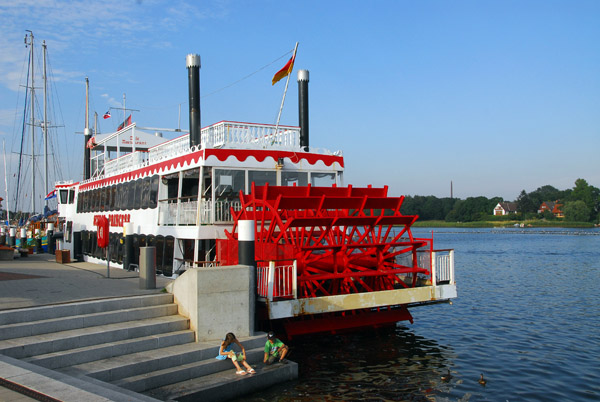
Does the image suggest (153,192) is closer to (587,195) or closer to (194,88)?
(194,88)

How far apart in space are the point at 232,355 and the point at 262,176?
6.68 m

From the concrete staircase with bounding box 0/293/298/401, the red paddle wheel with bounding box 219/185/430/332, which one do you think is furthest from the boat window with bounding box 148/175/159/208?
the concrete staircase with bounding box 0/293/298/401

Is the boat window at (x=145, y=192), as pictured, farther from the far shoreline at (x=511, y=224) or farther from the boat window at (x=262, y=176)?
the far shoreline at (x=511, y=224)

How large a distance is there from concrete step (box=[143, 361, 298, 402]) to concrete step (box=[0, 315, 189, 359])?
1.09 m

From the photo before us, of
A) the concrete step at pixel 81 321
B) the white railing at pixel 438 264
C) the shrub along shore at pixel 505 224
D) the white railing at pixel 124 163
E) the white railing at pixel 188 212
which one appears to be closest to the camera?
the concrete step at pixel 81 321

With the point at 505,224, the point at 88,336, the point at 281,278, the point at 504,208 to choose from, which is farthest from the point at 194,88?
the point at 504,208

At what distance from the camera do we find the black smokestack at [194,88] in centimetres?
1420

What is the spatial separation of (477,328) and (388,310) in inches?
→ 151

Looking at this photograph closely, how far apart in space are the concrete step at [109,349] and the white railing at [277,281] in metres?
1.61

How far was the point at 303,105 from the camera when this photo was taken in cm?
1661

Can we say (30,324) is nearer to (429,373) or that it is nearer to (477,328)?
(429,373)

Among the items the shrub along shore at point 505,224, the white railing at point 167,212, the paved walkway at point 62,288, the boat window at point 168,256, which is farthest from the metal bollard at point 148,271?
the shrub along shore at point 505,224

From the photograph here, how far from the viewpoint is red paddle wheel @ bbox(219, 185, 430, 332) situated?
11.3m

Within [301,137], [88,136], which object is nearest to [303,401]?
[301,137]
